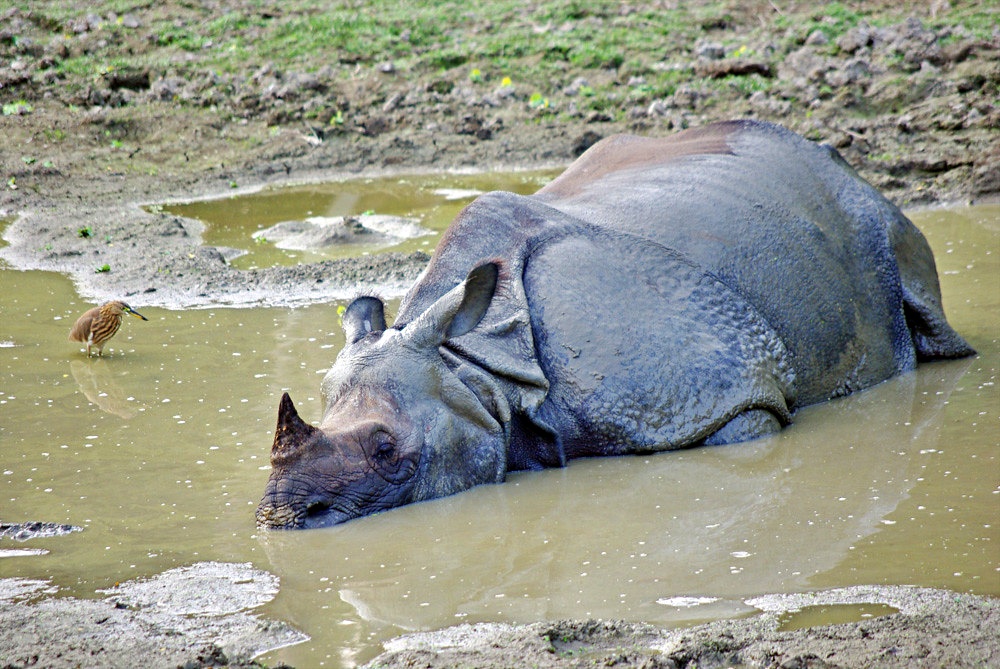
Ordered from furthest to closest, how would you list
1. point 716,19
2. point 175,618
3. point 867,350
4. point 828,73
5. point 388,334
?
point 716,19
point 828,73
point 867,350
point 388,334
point 175,618

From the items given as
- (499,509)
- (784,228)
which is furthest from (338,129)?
(499,509)

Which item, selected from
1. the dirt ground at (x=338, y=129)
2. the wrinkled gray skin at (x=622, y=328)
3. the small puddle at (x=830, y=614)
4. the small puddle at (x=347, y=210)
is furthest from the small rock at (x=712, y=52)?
the small puddle at (x=830, y=614)

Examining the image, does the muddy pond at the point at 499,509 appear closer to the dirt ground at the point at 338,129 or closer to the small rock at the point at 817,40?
the dirt ground at the point at 338,129

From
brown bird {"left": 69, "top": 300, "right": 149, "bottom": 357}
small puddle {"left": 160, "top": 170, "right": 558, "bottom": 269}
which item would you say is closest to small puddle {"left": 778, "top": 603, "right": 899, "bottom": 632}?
brown bird {"left": 69, "top": 300, "right": 149, "bottom": 357}

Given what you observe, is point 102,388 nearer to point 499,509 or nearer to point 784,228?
point 499,509

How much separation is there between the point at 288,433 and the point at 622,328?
178 cm

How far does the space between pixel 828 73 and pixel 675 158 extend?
8420 mm

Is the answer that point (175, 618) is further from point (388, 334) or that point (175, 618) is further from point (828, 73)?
point (828, 73)

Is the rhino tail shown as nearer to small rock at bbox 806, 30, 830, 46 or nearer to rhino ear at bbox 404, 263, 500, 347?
rhino ear at bbox 404, 263, 500, 347

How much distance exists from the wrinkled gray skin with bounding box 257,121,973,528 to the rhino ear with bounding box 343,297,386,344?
0.02 m

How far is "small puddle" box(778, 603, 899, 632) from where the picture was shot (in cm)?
391

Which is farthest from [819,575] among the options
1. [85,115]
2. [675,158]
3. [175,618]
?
[85,115]

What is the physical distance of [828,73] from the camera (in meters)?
14.7

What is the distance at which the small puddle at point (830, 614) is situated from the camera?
391 cm
